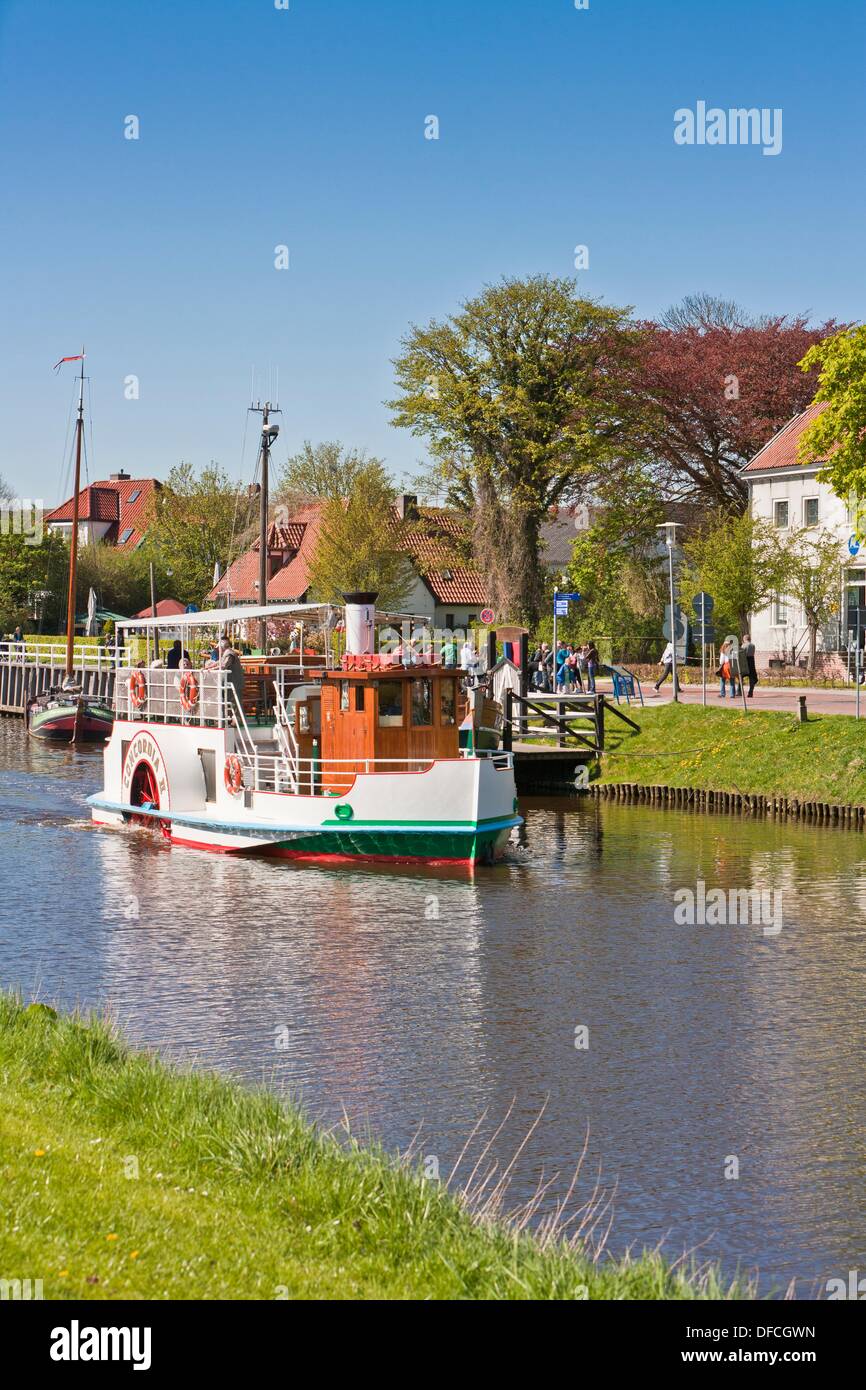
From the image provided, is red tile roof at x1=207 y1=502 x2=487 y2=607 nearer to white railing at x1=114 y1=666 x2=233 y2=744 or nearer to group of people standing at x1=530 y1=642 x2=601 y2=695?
group of people standing at x1=530 y1=642 x2=601 y2=695

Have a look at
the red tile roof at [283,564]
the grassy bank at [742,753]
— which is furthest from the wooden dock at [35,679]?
the grassy bank at [742,753]

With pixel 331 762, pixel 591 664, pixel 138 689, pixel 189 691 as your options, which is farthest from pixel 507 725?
pixel 331 762

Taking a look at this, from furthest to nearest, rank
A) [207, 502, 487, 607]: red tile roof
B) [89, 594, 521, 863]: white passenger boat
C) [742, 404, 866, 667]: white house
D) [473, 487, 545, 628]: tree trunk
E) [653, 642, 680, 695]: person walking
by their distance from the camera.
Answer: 1. [207, 502, 487, 607]: red tile roof
2. [473, 487, 545, 628]: tree trunk
3. [742, 404, 866, 667]: white house
4. [653, 642, 680, 695]: person walking
5. [89, 594, 521, 863]: white passenger boat

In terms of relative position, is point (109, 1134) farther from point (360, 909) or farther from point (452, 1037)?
point (360, 909)

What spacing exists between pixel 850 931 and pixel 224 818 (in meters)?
13.2

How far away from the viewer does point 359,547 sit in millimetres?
82750

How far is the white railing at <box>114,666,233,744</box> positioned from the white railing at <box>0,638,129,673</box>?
3218 centimetres

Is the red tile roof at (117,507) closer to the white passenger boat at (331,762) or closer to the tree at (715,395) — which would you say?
the tree at (715,395)

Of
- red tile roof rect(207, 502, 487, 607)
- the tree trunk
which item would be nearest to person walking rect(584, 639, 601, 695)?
the tree trunk

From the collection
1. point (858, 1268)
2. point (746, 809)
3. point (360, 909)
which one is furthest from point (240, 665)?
point (858, 1268)

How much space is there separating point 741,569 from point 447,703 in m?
34.5

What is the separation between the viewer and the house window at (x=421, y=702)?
1159 inches

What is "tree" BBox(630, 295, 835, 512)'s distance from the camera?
70.3 metres

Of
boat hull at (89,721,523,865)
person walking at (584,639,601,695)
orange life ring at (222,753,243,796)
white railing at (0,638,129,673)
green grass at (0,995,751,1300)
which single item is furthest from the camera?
white railing at (0,638,129,673)
